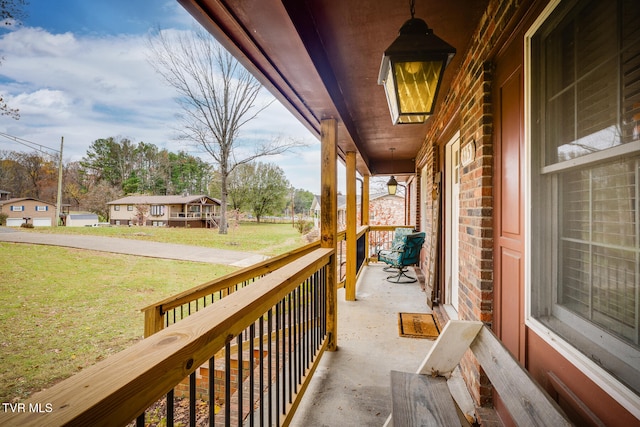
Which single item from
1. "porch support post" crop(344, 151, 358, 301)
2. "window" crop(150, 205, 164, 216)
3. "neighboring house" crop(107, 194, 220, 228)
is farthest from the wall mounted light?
"window" crop(150, 205, 164, 216)

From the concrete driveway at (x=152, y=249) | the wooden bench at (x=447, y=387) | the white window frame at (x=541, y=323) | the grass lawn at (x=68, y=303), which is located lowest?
the grass lawn at (x=68, y=303)

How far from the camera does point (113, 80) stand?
671 inches

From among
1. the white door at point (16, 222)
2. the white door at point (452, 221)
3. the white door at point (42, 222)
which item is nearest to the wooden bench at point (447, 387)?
the white door at point (452, 221)

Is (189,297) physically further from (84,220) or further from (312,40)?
(84,220)

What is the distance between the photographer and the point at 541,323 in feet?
4.14

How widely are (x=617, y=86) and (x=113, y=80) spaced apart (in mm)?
22296

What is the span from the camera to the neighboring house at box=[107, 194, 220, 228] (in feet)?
98.6

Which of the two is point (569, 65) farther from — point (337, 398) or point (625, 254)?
point (337, 398)

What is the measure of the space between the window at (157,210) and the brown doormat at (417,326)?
32138mm

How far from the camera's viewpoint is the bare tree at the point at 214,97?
43.7ft

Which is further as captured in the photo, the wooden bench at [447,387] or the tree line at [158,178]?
the tree line at [158,178]

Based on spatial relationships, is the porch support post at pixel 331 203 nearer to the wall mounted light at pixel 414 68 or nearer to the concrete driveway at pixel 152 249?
the wall mounted light at pixel 414 68

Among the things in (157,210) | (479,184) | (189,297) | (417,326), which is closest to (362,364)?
(417,326)

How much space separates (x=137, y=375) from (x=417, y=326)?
329 cm
